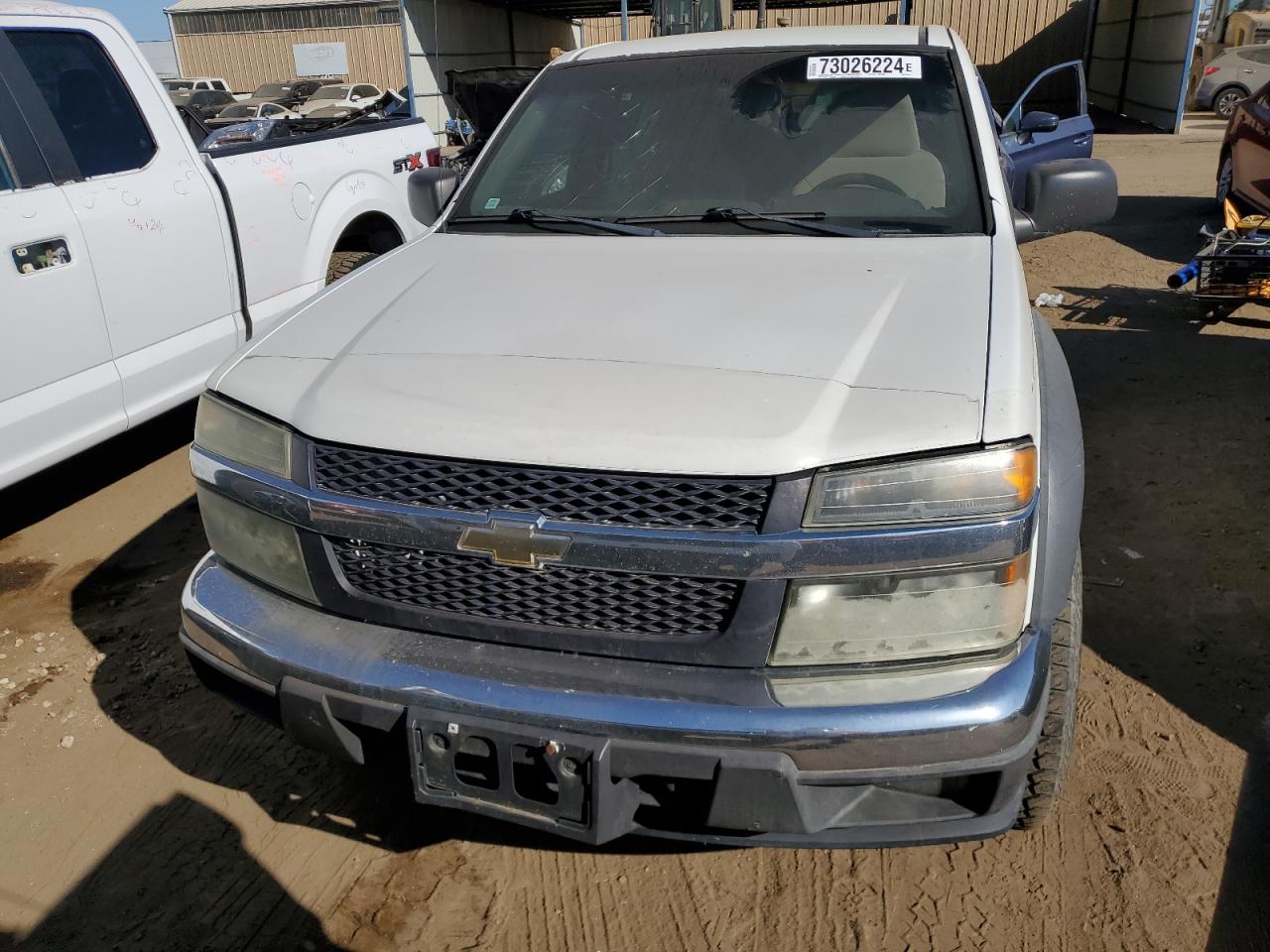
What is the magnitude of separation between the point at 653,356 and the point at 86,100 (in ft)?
10.4

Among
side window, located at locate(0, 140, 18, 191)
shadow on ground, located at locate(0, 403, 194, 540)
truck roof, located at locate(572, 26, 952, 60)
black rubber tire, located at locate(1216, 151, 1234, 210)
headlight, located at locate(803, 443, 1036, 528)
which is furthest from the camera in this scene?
black rubber tire, located at locate(1216, 151, 1234, 210)

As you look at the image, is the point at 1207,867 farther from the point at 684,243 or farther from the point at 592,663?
the point at 684,243

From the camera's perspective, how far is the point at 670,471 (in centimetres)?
179

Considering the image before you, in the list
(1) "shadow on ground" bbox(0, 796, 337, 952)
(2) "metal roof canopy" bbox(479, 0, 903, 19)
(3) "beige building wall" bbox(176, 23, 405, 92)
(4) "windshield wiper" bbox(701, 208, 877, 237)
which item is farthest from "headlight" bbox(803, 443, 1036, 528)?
(3) "beige building wall" bbox(176, 23, 405, 92)

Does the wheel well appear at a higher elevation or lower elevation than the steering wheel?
lower

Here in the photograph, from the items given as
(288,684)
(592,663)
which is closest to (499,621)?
(592,663)

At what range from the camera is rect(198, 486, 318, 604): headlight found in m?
2.15

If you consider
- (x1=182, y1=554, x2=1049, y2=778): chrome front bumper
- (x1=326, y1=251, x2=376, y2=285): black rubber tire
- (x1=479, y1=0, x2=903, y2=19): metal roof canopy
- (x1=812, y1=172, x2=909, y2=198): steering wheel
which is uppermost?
(x1=479, y1=0, x2=903, y2=19): metal roof canopy

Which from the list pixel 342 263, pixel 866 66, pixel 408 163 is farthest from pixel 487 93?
pixel 866 66

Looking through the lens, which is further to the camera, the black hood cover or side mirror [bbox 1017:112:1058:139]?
the black hood cover

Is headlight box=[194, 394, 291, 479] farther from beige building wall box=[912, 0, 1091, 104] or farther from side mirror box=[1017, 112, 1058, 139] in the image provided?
beige building wall box=[912, 0, 1091, 104]

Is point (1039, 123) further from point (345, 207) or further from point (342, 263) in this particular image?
point (342, 263)

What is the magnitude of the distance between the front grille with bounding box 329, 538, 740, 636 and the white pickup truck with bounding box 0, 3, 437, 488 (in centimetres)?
220

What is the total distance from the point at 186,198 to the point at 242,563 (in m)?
2.55
